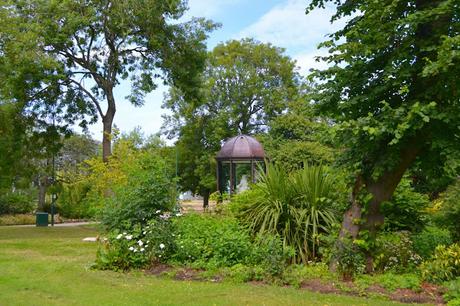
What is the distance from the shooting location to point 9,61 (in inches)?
838

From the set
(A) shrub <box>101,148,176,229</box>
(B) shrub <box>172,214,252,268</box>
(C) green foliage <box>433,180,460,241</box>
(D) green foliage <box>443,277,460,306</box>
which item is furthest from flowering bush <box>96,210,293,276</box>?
(C) green foliage <box>433,180,460,241</box>

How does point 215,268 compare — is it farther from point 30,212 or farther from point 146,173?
point 30,212

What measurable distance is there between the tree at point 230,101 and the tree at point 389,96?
30.0 meters

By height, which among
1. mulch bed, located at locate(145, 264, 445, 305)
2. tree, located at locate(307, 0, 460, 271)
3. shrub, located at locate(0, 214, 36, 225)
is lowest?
mulch bed, located at locate(145, 264, 445, 305)

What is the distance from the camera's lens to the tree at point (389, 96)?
24.2ft

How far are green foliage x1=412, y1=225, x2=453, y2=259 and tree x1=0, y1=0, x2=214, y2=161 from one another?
16528 mm

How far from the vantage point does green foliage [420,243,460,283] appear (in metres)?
7.45

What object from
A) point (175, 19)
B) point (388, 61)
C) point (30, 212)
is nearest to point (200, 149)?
point (30, 212)

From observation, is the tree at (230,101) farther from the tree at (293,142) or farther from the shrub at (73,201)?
the shrub at (73,201)

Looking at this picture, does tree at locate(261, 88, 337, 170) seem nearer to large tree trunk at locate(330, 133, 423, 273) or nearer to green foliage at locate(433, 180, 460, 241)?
green foliage at locate(433, 180, 460, 241)

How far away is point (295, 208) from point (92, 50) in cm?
1829

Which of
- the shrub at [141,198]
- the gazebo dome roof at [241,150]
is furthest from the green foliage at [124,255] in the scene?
the gazebo dome roof at [241,150]

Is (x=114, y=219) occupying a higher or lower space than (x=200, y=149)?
lower

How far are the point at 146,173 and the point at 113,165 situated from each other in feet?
38.1
